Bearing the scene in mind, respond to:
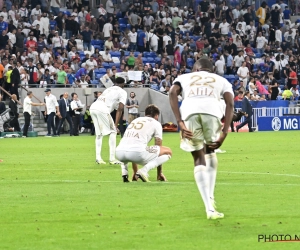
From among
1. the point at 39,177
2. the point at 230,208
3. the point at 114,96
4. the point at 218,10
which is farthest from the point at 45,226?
the point at 218,10

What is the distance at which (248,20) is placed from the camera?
54344mm

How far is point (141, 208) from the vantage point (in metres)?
11.4

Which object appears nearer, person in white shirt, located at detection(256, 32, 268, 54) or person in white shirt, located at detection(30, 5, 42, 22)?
person in white shirt, located at detection(30, 5, 42, 22)

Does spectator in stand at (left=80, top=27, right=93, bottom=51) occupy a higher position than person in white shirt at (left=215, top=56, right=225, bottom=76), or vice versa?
spectator in stand at (left=80, top=27, right=93, bottom=51)

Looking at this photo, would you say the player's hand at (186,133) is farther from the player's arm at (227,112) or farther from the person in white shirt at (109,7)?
the person in white shirt at (109,7)

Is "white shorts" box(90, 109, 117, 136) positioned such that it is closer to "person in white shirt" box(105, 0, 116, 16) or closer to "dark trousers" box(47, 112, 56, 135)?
"dark trousers" box(47, 112, 56, 135)

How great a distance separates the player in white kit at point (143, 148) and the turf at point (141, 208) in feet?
1.26

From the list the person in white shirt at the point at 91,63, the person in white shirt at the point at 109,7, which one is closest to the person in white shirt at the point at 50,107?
the person in white shirt at the point at 91,63

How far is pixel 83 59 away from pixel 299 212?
33.5m

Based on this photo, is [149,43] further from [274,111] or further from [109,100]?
[109,100]

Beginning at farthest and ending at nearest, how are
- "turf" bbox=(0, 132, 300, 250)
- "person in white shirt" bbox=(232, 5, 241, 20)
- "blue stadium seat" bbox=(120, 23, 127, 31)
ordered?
"person in white shirt" bbox=(232, 5, 241, 20), "blue stadium seat" bbox=(120, 23, 127, 31), "turf" bbox=(0, 132, 300, 250)

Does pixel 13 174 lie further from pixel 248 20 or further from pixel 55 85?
pixel 248 20

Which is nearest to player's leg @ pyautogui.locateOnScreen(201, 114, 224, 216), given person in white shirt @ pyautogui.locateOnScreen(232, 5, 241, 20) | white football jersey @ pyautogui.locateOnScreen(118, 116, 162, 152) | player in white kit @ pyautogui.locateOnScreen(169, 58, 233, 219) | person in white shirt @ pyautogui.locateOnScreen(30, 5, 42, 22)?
player in white kit @ pyautogui.locateOnScreen(169, 58, 233, 219)

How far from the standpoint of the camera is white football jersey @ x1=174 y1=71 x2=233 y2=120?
10500mm
